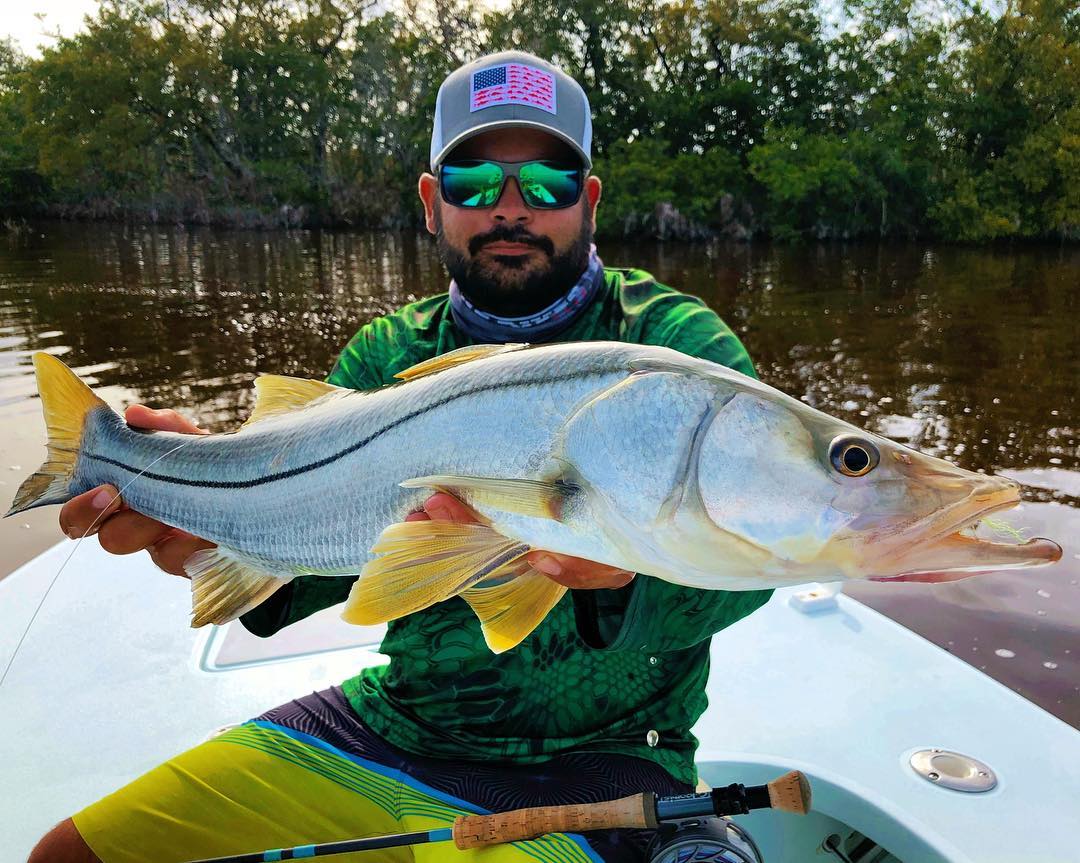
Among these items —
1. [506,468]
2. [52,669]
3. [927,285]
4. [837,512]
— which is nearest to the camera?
[837,512]

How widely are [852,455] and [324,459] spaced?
1.12 metres

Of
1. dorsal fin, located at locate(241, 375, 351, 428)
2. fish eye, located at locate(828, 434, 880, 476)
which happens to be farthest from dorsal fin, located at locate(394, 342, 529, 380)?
fish eye, located at locate(828, 434, 880, 476)

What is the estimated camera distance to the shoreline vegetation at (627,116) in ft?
103

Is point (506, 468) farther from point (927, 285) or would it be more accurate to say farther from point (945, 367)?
point (927, 285)

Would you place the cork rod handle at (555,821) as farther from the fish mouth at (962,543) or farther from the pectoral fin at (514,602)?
the fish mouth at (962,543)

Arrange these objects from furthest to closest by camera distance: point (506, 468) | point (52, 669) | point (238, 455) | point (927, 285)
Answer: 1. point (927, 285)
2. point (52, 669)
3. point (238, 455)
4. point (506, 468)

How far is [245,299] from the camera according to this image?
60.1ft

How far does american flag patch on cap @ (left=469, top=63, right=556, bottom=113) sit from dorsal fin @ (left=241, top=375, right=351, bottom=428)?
972 mm

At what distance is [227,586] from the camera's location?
1.96 meters

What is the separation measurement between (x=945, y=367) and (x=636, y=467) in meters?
12.3

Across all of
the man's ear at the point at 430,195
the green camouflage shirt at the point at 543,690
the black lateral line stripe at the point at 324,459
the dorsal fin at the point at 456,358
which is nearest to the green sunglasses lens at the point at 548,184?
the man's ear at the point at 430,195

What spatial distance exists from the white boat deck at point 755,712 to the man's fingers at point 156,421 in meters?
1.15

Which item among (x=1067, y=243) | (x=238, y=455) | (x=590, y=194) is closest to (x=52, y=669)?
(x=238, y=455)

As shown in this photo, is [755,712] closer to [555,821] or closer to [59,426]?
[555,821]
